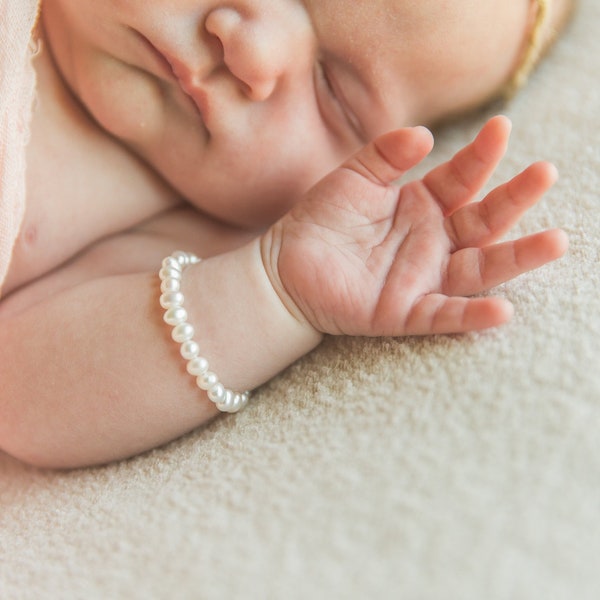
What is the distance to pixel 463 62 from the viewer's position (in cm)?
89

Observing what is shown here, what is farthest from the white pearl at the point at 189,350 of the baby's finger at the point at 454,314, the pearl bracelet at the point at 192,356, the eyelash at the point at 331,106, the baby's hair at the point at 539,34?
the baby's hair at the point at 539,34

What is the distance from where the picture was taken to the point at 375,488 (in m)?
0.58

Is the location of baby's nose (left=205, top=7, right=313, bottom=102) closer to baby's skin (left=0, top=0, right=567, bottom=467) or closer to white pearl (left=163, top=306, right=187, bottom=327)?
baby's skin (left=0, top=0, right=567, bottom=467)

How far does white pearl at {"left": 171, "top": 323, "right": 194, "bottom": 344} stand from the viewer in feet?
2.52

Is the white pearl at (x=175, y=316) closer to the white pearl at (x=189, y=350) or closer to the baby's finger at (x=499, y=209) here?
the white pearl at (x=189, y=350)

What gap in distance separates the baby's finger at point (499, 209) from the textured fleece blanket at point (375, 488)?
67 millimetres

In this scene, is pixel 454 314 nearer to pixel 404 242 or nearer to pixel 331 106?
pixel 404 242

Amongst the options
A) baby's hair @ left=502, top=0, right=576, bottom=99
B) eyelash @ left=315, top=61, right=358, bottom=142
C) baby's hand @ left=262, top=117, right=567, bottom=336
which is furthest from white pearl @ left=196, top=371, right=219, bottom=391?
baby's hair @ left=502, top=0, right=576, bottom=99

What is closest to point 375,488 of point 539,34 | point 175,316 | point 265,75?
point 175,316

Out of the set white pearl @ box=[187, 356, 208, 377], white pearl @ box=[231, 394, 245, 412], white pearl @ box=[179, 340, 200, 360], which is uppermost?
white pearl @ box=[179, 340, 200, 360]

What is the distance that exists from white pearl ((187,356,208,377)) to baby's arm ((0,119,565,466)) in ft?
0.04

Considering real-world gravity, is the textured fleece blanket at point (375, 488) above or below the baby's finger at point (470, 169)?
below

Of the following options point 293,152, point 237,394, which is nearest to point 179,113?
point 293,152

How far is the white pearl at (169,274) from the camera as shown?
805mm
